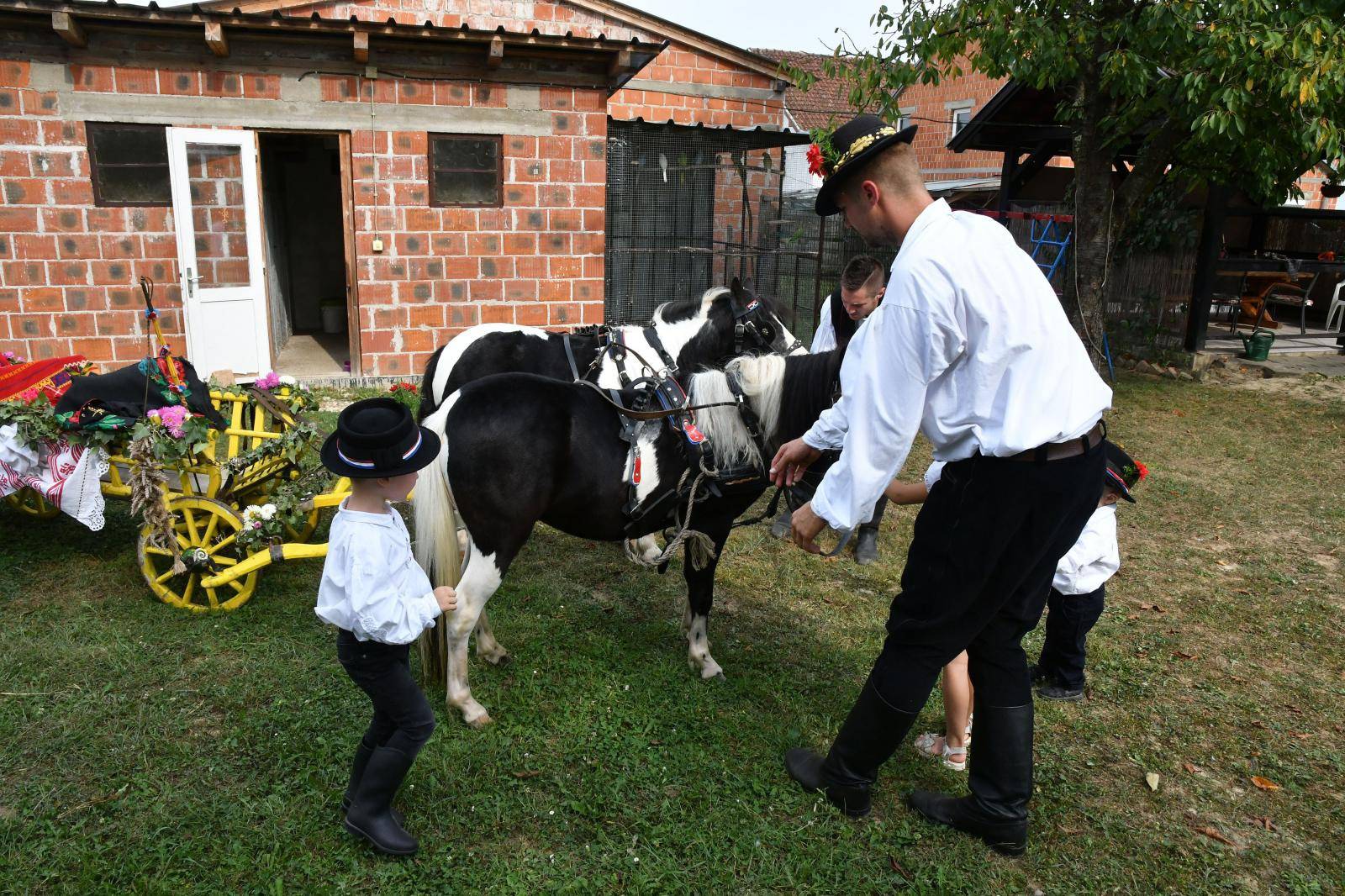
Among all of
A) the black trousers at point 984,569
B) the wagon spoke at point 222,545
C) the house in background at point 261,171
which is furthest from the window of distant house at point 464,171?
the black trousers at point 984,569

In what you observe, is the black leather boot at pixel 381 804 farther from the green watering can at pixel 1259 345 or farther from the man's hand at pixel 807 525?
the green watering can at pixel 1259 345

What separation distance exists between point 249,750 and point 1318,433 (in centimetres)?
1008

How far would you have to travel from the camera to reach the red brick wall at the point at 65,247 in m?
7.82

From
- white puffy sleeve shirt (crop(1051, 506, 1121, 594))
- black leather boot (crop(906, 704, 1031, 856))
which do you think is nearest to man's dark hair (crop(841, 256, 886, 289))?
white puffy sleeve shirt (crop(1051, 506, 1121, 594))

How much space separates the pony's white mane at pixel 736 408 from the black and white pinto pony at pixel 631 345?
1365 mm

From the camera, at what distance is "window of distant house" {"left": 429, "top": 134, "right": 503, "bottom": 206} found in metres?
8.89

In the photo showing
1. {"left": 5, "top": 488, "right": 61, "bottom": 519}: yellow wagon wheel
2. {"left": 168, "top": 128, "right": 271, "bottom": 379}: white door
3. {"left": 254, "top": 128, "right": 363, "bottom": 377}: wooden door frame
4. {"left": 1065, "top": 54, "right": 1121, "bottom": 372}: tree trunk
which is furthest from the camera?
{"left": 1065, "top": 54, "right": 1121, "bottom": 372}: tree trunk

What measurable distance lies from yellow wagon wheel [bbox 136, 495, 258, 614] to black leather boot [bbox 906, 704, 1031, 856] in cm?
342

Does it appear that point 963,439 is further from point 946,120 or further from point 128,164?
point 946,120

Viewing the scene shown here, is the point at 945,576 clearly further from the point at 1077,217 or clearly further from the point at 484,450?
the point at 1077,217

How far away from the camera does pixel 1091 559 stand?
362 centimetres

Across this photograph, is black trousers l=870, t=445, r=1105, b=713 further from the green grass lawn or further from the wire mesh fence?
the wire mesh fence

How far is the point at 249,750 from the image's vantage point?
3.23 meters

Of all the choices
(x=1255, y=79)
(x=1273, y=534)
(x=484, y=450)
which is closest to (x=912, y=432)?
(x=484, y=450)
